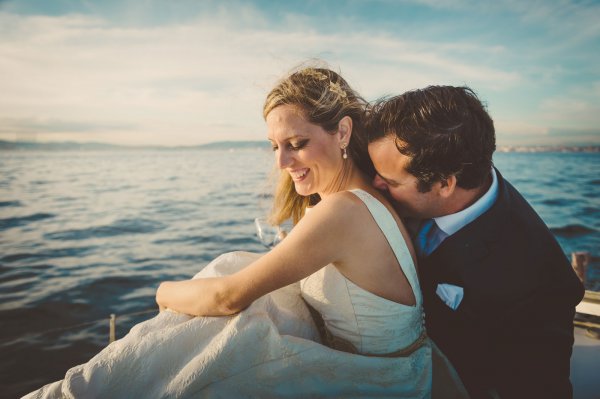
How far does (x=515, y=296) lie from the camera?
2096 millimetres

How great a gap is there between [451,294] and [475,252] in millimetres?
318

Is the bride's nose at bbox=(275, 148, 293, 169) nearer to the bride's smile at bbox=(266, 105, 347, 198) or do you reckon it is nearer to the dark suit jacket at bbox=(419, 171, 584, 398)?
the bride's smile at bbox=(266, 105, 347, 198)

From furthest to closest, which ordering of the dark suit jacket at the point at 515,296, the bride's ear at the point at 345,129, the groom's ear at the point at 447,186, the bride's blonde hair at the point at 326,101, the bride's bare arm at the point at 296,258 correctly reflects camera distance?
the bride's ear at the point at 345,129, the bride's blonde hair at the point at 326,101, the groom's ear at the point at 447,186, the dark suit jacket at the point at 515,296, the bride's bare arm at the point at 296,258

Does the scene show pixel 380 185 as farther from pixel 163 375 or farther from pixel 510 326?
pixel 163 375

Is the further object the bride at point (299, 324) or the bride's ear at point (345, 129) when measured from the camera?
the bride's ear at point (345, 129)

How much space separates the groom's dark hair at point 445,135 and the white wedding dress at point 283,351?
477 mm

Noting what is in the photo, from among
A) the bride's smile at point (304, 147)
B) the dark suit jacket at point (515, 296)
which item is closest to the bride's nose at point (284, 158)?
the bride's smile at point (304, 147)

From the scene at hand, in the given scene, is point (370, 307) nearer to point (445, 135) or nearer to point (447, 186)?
point (447, 186)

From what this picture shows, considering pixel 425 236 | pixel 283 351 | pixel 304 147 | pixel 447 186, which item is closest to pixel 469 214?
pixel 447 186

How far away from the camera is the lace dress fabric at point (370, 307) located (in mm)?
2117

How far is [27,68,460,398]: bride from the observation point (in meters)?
1.81

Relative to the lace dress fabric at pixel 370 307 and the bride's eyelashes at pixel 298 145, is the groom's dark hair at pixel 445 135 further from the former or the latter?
the bride's eyelashes at pixel 298 145

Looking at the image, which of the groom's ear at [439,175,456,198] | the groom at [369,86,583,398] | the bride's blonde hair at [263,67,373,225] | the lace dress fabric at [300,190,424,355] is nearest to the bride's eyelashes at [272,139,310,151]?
the bride's blonde hair at [263,67,373,225]

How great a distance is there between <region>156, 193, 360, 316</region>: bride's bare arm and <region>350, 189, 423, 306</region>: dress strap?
5.0 inches
